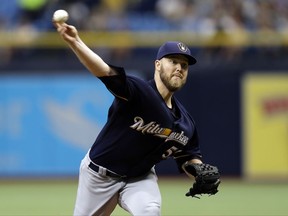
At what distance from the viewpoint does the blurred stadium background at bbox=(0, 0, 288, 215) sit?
52.7 ft

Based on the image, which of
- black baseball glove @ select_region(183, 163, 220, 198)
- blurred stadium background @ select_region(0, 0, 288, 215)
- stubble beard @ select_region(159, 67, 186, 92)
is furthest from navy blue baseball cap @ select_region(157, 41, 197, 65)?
blurred stadium background @ select_region(0, 0, 288, 215)

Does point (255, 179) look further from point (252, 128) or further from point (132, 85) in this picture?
point (132, 85)

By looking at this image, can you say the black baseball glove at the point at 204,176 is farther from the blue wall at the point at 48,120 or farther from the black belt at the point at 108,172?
the blue wall at the point at 48,120

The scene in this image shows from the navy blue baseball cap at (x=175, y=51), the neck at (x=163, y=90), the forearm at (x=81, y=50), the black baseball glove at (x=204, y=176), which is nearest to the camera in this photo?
the forearm at (x=81, y=50)

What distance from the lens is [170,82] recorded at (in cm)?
727

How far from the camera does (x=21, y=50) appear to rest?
1664 centimetres

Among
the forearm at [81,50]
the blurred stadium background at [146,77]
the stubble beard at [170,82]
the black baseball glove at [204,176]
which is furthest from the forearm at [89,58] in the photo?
the blurred stadium background at [146,77]

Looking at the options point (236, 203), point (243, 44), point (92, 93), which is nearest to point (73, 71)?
point (92, 93)

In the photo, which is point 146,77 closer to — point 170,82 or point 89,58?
point 170,82

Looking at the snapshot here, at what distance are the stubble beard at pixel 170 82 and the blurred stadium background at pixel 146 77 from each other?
28.7 ft

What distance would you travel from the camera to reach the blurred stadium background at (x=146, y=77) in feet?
52.7


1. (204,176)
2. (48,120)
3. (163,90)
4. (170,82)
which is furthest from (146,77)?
(170,82)

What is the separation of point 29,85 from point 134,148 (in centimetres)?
923

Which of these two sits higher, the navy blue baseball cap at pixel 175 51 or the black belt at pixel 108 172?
the navy blue baseball cap at pixel 175 51
